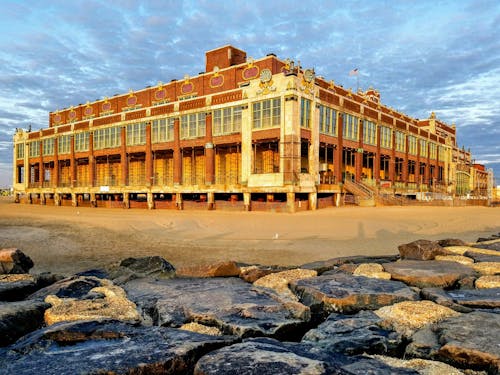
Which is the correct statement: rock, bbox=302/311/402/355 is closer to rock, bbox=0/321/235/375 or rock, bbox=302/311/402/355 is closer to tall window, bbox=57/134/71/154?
rock, bbox=0/321/235/375

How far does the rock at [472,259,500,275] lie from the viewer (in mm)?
5914

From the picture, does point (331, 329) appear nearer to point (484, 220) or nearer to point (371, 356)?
point (371, 356)

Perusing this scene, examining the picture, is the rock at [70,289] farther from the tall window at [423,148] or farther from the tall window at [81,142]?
the tall window at [423,148]

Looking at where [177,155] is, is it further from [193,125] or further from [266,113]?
[266,113]

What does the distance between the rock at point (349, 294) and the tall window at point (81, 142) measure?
4295 centimetres

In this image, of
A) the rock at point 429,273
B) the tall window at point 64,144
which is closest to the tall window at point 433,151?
the rock at point 429,273

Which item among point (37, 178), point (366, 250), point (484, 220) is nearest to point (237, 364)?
point (366, 250)

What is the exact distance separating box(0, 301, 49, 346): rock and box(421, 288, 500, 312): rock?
4.94 metres

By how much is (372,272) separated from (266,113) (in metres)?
21.9

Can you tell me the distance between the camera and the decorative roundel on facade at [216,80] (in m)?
34.4

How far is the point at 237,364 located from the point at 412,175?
1882 inches

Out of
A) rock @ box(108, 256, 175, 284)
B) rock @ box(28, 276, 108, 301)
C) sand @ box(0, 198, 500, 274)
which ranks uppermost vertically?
rock @ box(28, 276, 108, 301)

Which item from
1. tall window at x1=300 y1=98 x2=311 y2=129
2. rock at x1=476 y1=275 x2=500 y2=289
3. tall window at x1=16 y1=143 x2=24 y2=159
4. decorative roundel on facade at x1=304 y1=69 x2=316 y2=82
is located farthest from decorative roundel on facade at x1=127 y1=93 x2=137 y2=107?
rock at x1=476 y1=275 x2=500 y2=289

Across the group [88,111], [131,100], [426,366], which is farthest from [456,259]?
[88,111]
